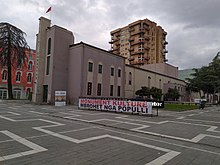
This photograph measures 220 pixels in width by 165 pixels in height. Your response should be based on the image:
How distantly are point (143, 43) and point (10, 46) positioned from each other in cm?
5711

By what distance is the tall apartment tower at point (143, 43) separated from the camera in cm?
7606

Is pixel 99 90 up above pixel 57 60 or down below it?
A: below

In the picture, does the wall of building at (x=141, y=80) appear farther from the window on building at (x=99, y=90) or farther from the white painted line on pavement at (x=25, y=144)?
the white painted line on pavement at (x=25, y=144)

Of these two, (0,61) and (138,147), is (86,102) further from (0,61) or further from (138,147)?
(0,61)

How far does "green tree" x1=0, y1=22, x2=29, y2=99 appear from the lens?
3147 centimetres

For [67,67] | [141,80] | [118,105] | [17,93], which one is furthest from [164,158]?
[17,93]

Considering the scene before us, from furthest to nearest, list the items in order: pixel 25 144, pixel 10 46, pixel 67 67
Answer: pixel 10 46 < pixel 67 67 < pixel 25 144

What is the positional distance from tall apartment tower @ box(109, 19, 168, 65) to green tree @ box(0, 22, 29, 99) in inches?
2071

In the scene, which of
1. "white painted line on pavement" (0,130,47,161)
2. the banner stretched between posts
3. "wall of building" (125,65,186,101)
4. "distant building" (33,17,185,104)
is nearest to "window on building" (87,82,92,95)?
"distant building" (33,17,185,104)

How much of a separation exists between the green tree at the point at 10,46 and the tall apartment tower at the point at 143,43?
52609 mm

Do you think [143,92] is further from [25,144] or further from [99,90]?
[25,144]

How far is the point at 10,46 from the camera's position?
31.8 m

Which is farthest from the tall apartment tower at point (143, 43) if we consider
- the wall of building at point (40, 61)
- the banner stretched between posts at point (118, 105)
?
the banner stretched between posts at point (118, 105)

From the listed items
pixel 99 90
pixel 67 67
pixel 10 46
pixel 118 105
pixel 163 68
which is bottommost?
pixel 118 105
